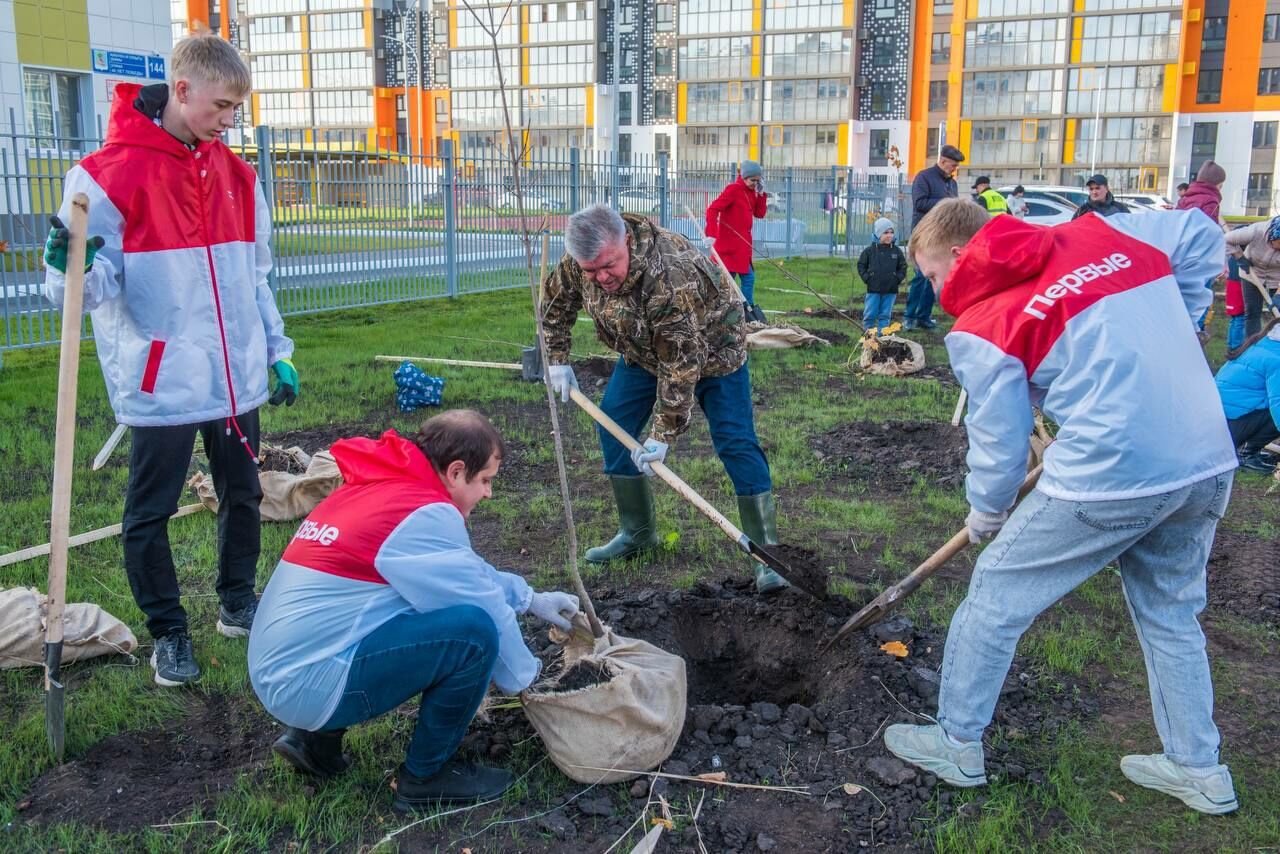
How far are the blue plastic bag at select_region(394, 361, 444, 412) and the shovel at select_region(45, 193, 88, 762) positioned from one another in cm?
437

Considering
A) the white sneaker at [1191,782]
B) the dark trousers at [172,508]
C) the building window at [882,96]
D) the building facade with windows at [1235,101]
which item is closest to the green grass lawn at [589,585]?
the white sneaker at [1191,782]

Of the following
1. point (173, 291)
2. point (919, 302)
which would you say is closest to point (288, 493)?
point (173, 291)

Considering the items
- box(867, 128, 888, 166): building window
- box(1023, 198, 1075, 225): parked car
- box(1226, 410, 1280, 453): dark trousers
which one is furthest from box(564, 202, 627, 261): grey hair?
box(867, 128, 888, 166): building window

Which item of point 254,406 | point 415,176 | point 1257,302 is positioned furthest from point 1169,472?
point 415,176

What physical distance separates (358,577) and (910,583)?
1.74 m

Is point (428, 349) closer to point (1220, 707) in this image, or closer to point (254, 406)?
point (254, 406)

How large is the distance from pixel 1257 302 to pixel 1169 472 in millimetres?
8024

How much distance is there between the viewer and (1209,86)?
170 feet

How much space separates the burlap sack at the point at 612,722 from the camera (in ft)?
9.34

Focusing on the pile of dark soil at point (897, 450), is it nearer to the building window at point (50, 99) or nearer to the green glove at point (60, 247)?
the green glove at point (60, 247)

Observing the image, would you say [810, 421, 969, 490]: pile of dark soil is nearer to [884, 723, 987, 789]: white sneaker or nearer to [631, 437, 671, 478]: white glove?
[631, 437, 671, 478]: white glove

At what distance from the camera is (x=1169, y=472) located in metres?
2.46

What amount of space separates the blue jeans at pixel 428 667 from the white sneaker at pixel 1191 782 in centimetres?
189

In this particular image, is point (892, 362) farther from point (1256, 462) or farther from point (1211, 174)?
point (1211, 174)
